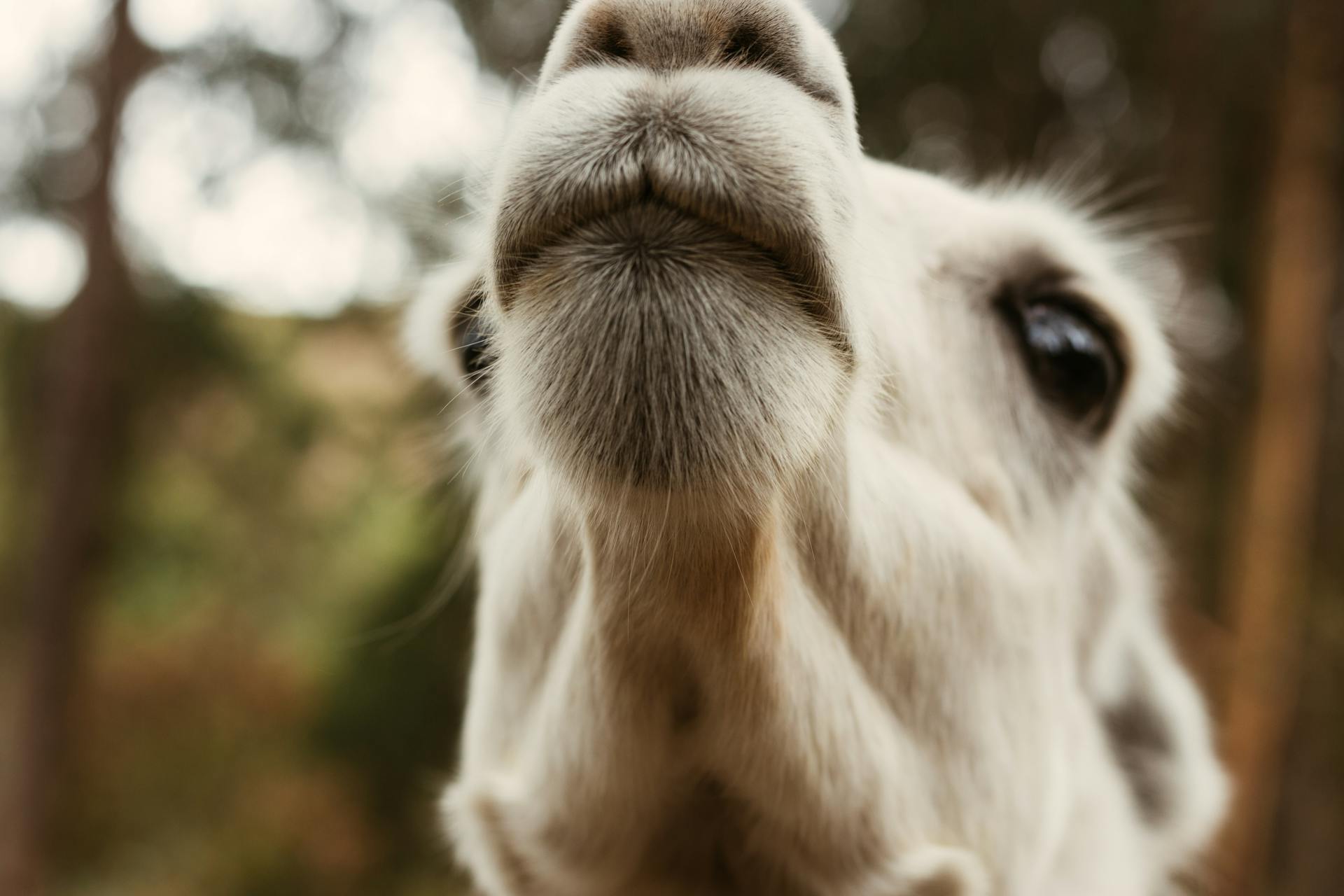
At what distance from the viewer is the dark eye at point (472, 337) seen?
4.51 feet

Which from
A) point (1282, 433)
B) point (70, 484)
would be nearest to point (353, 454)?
point (70, 484)

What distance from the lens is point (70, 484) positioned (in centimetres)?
773

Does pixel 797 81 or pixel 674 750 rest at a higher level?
pixel 797 81

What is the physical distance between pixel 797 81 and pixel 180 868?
10572 mm

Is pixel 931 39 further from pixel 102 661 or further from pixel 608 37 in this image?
pixel 102 661

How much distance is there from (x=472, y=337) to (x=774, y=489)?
738 mm

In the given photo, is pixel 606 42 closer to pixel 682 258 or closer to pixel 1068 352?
pixel 682 258

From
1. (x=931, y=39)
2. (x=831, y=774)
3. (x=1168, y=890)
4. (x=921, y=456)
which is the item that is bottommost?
(x=1168, y=890)

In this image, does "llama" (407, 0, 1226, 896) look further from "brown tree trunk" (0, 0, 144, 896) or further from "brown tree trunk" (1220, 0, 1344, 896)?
"brown tree trunk" (0, 0, 144, 896)

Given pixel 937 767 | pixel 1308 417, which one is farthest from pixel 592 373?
pixel 1308 417

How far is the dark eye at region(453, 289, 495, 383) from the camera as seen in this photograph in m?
1.38

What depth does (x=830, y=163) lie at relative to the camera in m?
1.06

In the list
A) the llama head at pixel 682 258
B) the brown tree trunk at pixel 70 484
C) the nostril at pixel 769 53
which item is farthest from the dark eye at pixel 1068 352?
the brown tree trunk at pixel 70 484

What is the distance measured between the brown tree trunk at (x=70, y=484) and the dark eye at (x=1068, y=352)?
23.9ft
